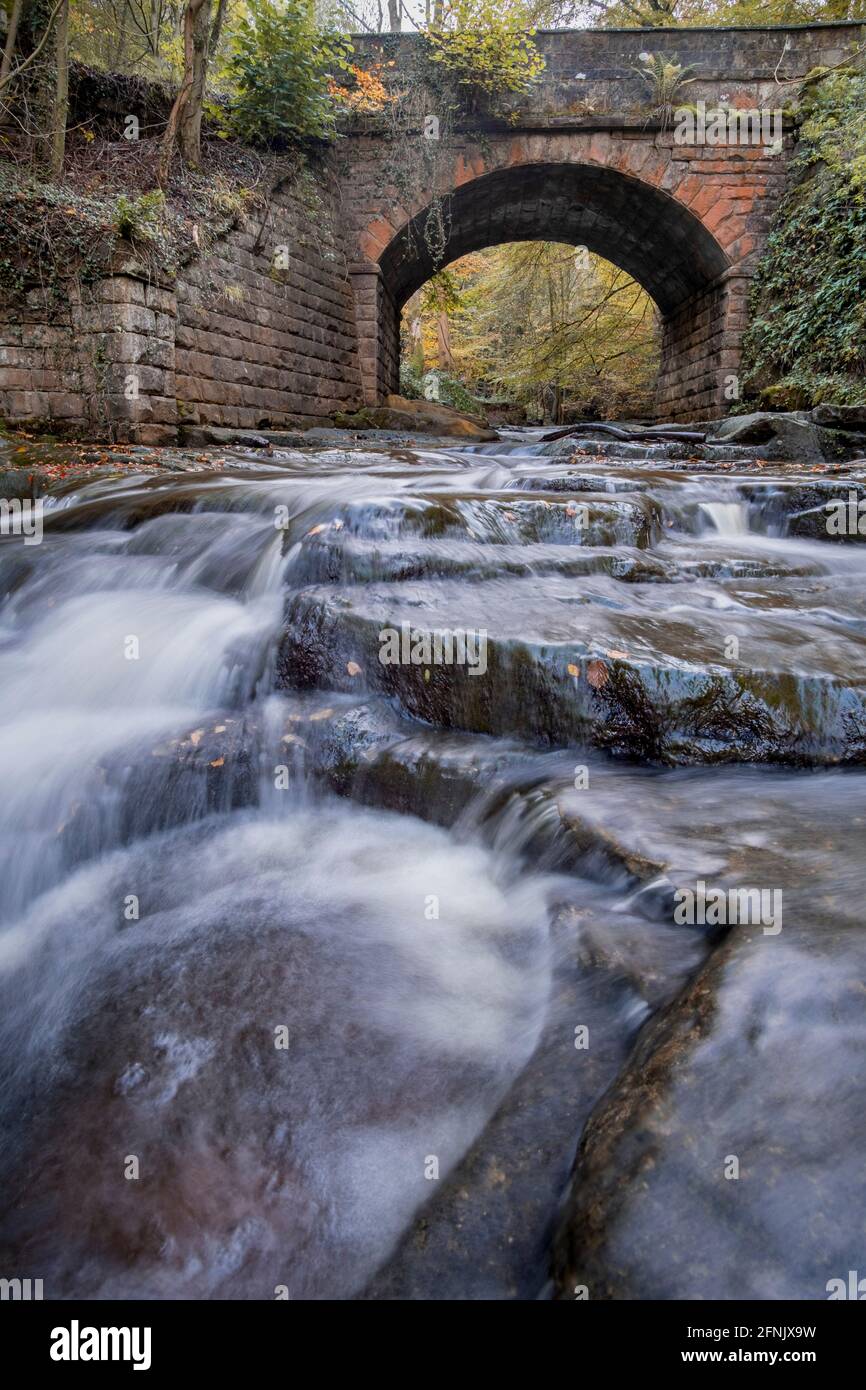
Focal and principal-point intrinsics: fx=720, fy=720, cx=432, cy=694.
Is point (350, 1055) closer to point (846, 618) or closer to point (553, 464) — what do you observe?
point (846, 618)

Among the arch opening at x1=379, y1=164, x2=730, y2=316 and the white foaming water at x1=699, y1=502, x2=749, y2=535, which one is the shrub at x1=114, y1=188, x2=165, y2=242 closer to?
the arch opening at x1=379, y1=164, x2=730, y2=316

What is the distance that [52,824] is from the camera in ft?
8.57

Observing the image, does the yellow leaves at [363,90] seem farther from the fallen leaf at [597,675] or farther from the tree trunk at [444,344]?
the tree trunk at [444,344]

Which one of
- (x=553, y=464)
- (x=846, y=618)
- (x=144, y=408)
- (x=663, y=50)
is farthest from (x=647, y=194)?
(x=846, y=618)

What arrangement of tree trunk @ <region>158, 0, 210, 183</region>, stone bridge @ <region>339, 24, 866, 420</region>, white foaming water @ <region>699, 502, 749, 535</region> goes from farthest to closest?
stone bridge @ <region>339, 24, 866, 420</region> < tree trunk @ <region>158, 0, 210, 183</region> < white foaming water @ <region>699, 502, 749, 535</region>

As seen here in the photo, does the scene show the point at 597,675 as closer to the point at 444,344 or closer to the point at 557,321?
the point at 557,321

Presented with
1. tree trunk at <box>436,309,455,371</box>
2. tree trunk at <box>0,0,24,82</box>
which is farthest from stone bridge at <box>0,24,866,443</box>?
tree trunk at <box>436,309,455,371</box>

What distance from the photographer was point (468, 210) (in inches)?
527

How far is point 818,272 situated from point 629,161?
3700 millimetres

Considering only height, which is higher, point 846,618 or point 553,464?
point 553,464

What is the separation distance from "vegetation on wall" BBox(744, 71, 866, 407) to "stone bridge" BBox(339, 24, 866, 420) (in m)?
0.41

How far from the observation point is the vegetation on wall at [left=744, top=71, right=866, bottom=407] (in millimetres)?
9820

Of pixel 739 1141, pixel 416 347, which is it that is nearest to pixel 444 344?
pixel 416 347
